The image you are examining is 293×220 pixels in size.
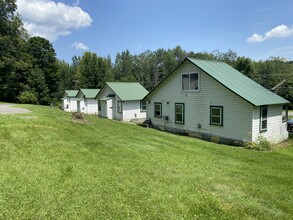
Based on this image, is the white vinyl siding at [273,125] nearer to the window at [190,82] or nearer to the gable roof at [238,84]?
the gable roof at [238,84]

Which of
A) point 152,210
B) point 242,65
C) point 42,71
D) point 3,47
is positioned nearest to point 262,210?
point 152,210

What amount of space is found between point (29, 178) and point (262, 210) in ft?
16.8

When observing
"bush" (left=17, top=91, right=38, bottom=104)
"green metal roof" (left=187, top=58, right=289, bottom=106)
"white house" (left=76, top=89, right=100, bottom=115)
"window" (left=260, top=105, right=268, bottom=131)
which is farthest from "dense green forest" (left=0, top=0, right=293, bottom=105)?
"window" (left=260, top=105, right=268, bottom=131)

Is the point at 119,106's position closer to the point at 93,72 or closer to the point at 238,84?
the point at 238,84

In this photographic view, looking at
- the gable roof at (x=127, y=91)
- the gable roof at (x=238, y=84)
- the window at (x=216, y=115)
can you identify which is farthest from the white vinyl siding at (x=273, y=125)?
the gable roof at (x=127, y=91)

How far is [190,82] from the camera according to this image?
51.4ft

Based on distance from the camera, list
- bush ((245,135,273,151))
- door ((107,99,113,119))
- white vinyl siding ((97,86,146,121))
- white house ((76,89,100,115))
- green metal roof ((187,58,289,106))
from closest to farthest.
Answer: bush ((245,135,273,151)) → green metal roof ((187,58,289,106)) → white vinyl siding ((97,86,146,121)) → door ((107,99,113,119)) → white house ((76,89,100,115))

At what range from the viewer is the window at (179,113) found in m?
16.4

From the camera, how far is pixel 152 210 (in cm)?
438

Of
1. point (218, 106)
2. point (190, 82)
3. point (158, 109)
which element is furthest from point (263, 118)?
point (158, 109)

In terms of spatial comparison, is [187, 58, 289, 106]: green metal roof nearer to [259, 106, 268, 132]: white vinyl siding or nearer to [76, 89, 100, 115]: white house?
[259, 106, 268, 132]: white vinyl siding

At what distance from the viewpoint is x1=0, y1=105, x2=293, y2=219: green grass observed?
4344 mm

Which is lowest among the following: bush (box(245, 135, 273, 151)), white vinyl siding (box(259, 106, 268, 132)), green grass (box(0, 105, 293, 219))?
bush (box(245, 135, 273, 151))

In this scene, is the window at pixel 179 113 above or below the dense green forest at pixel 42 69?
below
